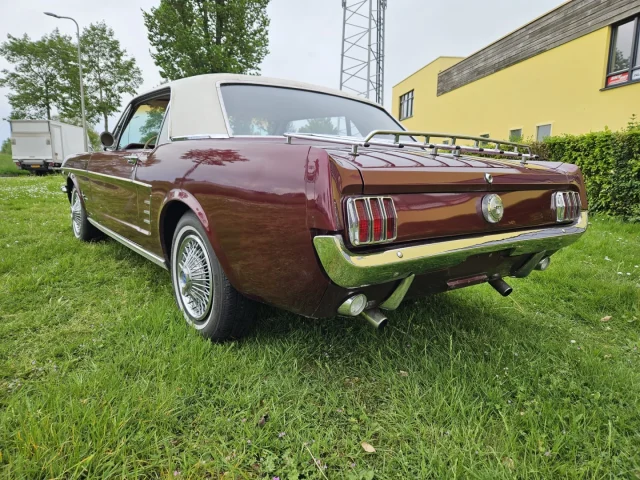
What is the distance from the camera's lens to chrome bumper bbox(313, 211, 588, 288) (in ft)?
4.82

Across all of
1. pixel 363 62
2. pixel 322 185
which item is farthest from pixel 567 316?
pixel 363 62

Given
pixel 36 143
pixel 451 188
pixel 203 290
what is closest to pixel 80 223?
pixel 203 290

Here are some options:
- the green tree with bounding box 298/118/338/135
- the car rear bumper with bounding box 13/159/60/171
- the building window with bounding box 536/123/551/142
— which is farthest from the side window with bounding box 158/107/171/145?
the car rear bumper with bounding box 13/159/60/171

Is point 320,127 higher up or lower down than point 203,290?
higher up

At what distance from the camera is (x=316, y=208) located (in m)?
1.49

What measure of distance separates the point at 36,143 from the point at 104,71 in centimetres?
1263

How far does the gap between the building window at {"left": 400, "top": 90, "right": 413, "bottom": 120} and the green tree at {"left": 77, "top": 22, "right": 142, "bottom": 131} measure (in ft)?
64.4

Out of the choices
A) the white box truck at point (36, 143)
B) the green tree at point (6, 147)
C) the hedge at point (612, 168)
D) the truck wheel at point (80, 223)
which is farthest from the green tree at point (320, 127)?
the green tree at point (6, 147)

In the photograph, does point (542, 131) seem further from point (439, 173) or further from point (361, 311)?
point (361, 311)

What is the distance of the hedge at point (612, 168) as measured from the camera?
6.12m

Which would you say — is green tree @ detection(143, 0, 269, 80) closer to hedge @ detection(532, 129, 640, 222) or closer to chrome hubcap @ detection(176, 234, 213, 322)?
hedge @ detection(532, 129, 640, 222)

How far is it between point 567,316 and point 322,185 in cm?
234

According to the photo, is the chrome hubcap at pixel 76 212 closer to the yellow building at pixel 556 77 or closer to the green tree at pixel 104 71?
the yellow building at pixel 556 77

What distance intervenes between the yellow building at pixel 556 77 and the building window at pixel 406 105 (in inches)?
203
